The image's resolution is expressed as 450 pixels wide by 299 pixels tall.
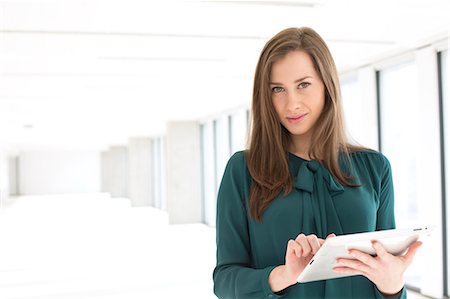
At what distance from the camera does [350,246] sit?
174cm

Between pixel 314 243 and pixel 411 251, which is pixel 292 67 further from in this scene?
pixel 411 251

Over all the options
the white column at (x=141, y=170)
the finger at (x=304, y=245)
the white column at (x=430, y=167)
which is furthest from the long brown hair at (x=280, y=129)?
the white column at (x=141, y=170)

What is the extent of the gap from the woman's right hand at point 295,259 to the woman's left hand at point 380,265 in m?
0.10

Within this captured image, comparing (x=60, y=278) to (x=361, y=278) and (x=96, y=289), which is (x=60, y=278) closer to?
(x=96, y=289)

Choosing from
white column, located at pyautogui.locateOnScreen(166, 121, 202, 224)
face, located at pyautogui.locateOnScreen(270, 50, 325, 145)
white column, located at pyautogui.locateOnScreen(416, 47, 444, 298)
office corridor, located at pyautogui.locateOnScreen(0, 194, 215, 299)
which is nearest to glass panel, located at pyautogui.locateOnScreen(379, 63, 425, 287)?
white column, located at pyautogui.locateOnScreen(416, 47, 444, 298)

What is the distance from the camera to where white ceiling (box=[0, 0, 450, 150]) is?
6355mm

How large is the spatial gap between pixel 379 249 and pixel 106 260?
11269 millimetres

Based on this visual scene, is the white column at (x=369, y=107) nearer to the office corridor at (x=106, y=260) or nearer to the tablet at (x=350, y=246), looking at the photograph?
the office corridor at (x=106, y=260)

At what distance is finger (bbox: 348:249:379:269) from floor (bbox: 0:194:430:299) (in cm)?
719

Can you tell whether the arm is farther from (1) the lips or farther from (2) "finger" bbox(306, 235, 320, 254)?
(1) the lips

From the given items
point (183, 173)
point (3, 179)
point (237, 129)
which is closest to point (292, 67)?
point (237, 129)

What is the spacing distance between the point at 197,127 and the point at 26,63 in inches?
500

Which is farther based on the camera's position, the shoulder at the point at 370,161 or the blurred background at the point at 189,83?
the blurred background at the point at 189,83

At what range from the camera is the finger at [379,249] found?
1.76 metres
